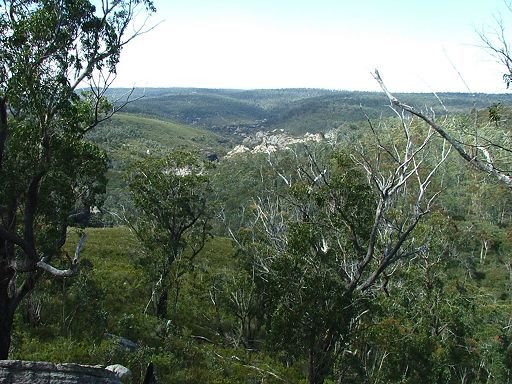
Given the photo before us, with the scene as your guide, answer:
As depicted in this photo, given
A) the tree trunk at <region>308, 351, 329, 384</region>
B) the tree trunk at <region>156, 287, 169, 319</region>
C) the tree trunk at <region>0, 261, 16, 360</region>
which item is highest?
the tree trunk at <region>0, 261, 16, 360</region>

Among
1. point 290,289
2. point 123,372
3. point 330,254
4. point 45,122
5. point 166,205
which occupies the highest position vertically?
point 45,122

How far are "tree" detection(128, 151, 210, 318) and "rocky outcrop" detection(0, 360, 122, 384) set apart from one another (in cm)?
1411

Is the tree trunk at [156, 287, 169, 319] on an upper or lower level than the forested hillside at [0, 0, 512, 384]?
lower

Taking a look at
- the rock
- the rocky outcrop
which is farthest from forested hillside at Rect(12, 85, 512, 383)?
the rocky outcrop

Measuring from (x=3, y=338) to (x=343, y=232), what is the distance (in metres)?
9.84

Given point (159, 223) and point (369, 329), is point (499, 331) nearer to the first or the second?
point (369, 329)

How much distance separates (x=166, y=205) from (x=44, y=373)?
14894mm

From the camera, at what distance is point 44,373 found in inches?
323

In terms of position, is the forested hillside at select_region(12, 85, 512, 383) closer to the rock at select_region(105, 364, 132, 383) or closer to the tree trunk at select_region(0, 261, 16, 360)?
the rock at select_region(105, 364, 132, 383)

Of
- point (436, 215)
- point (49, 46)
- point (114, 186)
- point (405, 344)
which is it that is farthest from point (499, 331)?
point (114, 186)

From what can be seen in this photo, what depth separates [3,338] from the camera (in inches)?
438

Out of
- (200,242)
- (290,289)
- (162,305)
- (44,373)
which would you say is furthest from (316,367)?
(200,242)

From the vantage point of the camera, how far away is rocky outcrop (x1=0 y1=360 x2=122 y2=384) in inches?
316

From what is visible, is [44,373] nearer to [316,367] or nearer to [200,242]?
[316,367]
